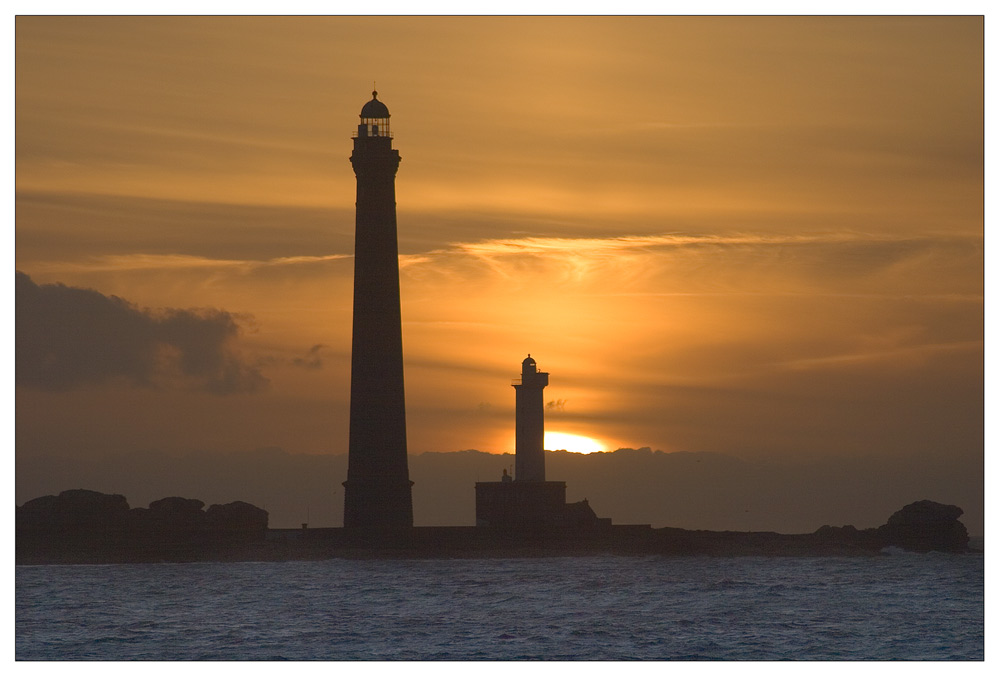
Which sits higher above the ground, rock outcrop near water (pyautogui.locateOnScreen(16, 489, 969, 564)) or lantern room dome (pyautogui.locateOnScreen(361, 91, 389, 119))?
lantern room dome (pyautogui.locateOnScreen(361, 91, 389, 119))

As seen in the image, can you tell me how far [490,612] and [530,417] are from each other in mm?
25279

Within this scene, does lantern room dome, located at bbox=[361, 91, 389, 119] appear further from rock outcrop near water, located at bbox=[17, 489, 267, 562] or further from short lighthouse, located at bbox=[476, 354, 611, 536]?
rock outcrop near water, located at bbox=[17, 489, 267, 562]

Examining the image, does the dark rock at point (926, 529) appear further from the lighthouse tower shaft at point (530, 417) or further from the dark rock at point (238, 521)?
the dark rock at point (238, 521)

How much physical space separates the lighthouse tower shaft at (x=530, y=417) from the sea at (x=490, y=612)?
18.1 feet

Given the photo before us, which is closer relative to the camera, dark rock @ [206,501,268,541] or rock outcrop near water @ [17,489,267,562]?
rock outcrop near water @ [17,489,267,562]

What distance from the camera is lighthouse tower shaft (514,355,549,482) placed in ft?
289

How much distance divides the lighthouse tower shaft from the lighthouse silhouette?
10225mm

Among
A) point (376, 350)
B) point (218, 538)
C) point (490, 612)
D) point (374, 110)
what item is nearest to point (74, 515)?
point (218, 538)

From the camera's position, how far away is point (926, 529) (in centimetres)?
10475

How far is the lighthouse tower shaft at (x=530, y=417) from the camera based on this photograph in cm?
8819

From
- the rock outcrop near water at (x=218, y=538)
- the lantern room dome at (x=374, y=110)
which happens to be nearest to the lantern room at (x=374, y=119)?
the lantern room dome at (x=374, y=110)

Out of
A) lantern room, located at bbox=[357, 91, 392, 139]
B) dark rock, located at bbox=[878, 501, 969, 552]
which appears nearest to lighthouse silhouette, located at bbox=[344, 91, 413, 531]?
lantern room, located at bbox=[357, 91, 392, 139]

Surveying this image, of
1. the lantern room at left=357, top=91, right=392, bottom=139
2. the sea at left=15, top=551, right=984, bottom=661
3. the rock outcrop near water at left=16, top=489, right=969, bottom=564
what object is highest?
the lantern room at left=357, top=91, right=392, bottom=139

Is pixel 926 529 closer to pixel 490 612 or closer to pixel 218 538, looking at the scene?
pixel 218 538
